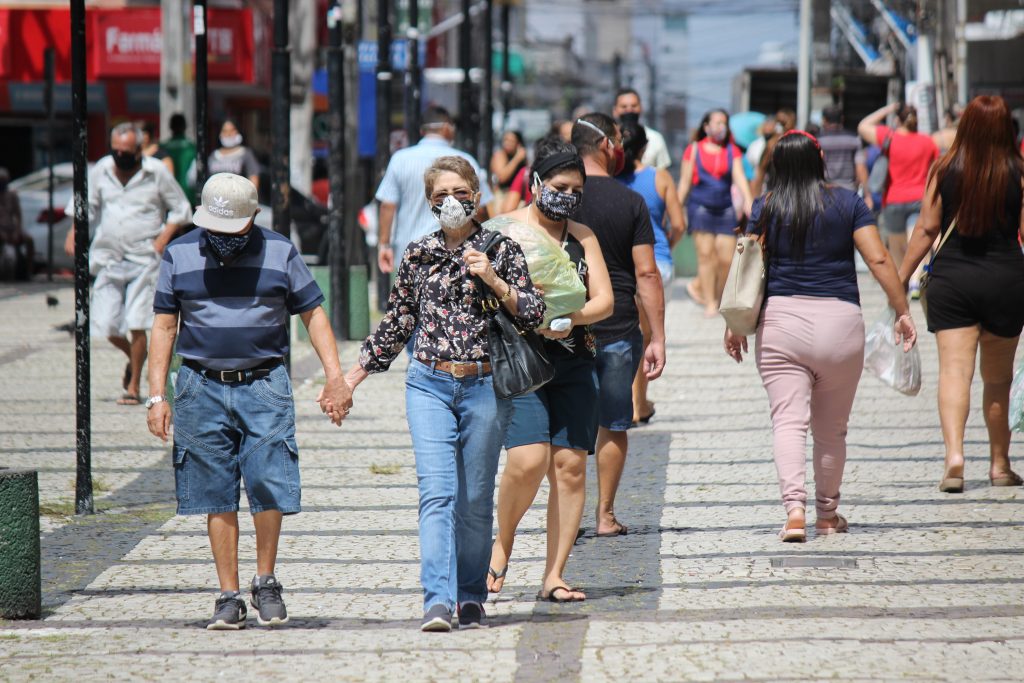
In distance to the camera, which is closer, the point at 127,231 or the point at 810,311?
the point at 810,311

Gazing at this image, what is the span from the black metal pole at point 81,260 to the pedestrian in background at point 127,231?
3245 mm

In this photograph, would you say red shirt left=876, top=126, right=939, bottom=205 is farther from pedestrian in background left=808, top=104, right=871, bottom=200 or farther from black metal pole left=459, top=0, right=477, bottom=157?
black metal pole left=459, top=0, right=477, bottom=157

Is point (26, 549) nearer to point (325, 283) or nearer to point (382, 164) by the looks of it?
point (325, 283)

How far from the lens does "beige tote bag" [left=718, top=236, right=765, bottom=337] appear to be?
24.5 ft

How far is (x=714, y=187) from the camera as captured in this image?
16516mm

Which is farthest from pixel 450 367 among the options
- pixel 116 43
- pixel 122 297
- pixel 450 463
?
pixel 116 43

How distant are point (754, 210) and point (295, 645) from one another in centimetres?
304

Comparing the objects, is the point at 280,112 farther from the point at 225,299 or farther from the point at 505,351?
the point at 505,351

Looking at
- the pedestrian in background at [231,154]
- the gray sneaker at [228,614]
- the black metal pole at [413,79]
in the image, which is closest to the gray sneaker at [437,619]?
the gray sneaker at [228,614]

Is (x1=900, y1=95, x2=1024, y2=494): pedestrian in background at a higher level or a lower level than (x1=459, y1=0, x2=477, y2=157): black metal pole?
lower

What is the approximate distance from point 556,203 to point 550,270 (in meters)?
0.34

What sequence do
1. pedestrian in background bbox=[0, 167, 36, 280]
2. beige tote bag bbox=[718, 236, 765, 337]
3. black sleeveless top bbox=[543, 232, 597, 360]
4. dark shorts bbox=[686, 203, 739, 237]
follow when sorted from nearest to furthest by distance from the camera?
black sleeveless top bbox=[543, 232, 597, 360] < beige tote bag bbox=[718, 236, 765, 337] < dark shorts bbox=[686, 203, 739, 237] < pedestrian in background bbox=[0, 167, 36, 280]

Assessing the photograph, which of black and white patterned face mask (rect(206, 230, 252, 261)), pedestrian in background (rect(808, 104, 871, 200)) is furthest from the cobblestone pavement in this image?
pedestrian in background (rect(808, 104, 871, 200))

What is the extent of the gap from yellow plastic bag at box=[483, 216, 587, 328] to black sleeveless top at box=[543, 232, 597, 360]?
0.57 feet
